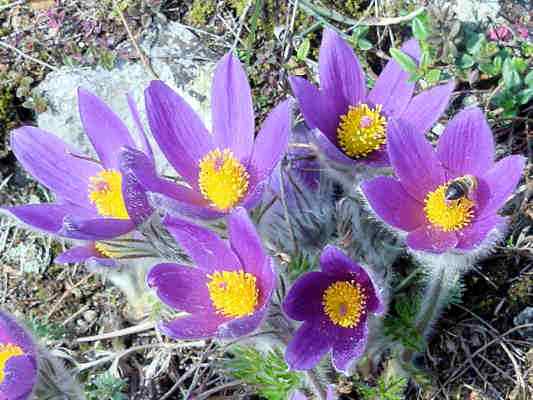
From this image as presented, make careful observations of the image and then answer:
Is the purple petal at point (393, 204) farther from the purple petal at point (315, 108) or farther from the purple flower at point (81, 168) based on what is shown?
the purple flower at point (81, 168)

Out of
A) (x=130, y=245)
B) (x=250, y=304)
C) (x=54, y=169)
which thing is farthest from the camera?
(x=54, y=169)

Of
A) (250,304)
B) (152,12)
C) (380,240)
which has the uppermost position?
(152,12)

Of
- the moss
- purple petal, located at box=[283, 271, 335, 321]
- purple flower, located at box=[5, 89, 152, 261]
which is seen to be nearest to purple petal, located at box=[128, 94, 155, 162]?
purple flower, located at box=[5, 89, 152, 261]

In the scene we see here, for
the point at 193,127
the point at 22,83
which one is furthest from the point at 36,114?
the point at 193,127

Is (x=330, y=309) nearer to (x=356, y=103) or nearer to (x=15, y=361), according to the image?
(x=356, y=103)

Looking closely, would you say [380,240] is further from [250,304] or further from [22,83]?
[22,83]

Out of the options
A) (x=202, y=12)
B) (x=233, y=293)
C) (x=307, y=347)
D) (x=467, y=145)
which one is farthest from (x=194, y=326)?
(x=202, y=12)
